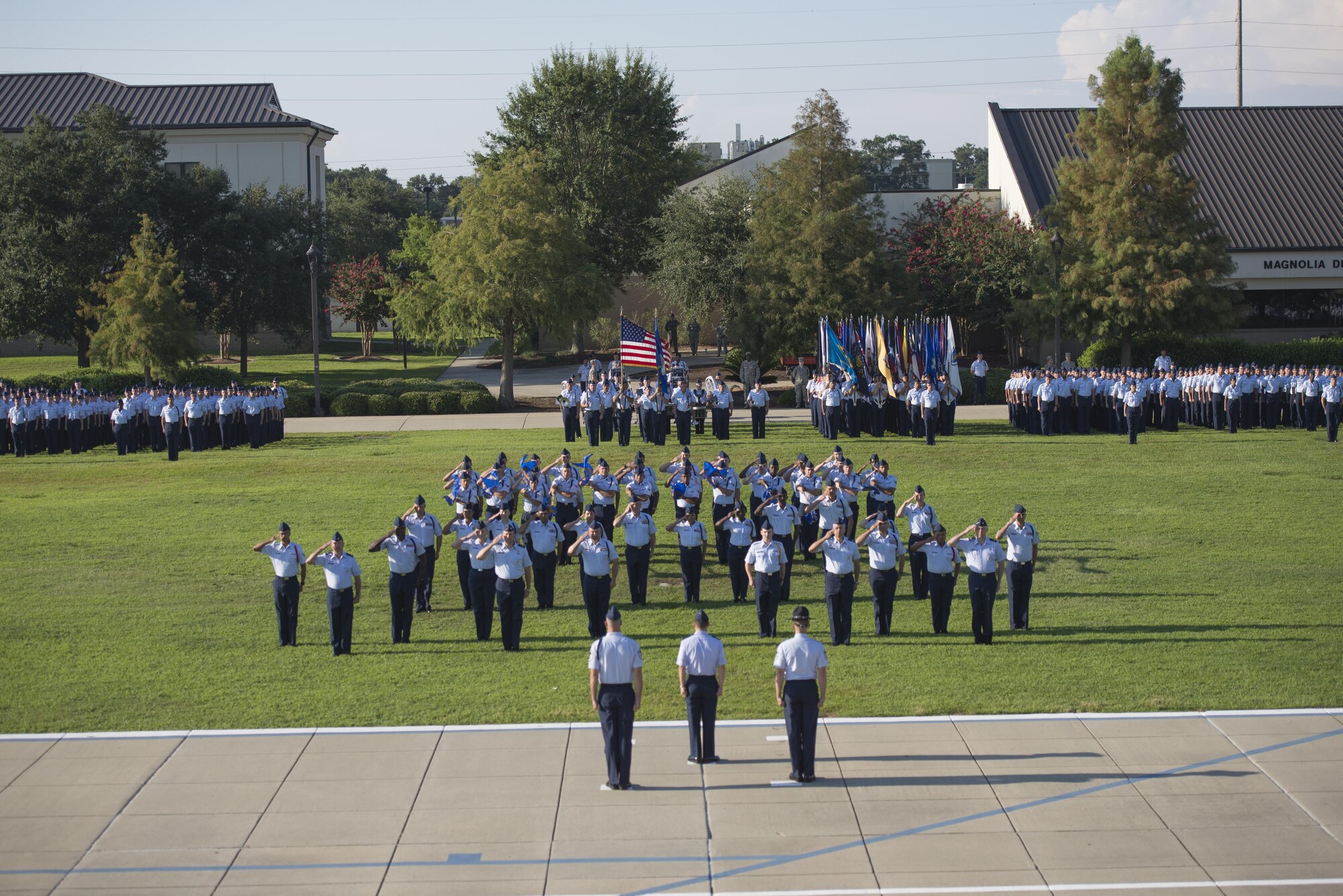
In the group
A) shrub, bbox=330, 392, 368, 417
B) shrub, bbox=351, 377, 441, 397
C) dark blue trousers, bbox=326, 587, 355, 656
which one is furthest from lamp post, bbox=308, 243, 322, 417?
dark blue trousers, bbox=326, 587, 355, 656

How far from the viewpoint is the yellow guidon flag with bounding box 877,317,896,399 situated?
29.2m

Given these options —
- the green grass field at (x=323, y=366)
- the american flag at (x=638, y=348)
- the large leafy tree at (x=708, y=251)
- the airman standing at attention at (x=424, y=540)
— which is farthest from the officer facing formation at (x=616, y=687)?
the large leafy tree at (x=708, y=251)

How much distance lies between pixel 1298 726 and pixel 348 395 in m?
28.8

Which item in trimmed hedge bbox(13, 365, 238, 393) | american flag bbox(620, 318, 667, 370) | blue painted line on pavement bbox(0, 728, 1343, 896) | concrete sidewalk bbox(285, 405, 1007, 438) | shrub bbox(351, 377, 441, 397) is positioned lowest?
blue painted line on pavement bbox(0, 728, 1343, 896)

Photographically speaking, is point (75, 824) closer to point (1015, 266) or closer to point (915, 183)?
point (1015, 266)

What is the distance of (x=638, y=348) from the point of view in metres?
28.9

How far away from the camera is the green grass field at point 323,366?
46188 millimetres

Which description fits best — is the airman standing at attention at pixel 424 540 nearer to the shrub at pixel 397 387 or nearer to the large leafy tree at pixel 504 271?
the shrub at pixel 397 387

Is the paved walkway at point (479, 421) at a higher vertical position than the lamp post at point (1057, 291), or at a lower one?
lower

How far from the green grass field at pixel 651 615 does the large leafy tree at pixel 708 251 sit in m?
17.5

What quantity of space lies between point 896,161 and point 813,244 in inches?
4522

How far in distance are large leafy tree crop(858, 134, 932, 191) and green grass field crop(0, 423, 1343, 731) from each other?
9421cm

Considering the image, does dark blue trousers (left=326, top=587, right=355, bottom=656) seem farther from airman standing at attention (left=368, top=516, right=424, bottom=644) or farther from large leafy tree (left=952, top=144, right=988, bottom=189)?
large leafy tree (left=952, top=144, right=988, bottom=189)

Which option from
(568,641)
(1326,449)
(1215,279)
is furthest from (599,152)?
→ (568,641)
